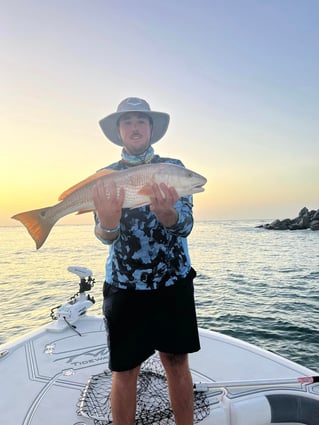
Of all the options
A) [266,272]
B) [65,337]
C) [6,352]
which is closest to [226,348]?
[65,337]

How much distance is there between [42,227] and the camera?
3.24 m

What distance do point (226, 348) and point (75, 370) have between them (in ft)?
7.19

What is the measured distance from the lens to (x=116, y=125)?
3.51 m

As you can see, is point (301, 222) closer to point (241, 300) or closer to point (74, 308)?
point (241, 300)

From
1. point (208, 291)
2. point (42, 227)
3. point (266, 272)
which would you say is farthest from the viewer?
point (266, 272)

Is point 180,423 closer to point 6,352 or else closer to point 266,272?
point 6,352

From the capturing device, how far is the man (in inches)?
112

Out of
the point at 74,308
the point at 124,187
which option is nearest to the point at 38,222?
the point at 124,187

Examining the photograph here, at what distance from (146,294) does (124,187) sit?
3.15 ft

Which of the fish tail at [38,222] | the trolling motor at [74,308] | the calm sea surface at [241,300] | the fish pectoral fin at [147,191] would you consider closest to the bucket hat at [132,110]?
the fish pectoral fin at [147,191]

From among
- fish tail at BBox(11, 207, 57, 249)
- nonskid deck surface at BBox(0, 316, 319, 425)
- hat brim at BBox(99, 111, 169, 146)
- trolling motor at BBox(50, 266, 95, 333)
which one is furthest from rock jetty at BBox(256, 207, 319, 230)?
fish tail at BBox(11, 207, 57, 249)

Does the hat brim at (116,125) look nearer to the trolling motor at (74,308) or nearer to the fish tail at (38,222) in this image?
the fish tail at (38,222)

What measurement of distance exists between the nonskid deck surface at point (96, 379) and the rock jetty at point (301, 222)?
75.5m

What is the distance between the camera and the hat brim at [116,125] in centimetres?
332
